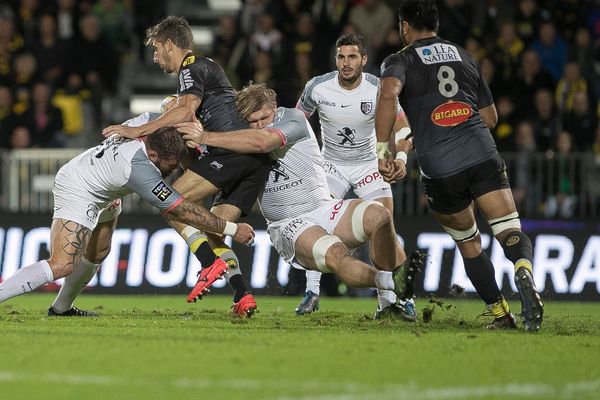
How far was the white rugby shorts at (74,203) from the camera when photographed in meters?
9.36

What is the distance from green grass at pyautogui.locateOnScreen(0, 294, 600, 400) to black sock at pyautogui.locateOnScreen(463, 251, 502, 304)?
0.88 feet

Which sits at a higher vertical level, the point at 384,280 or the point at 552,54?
the point at 552,54

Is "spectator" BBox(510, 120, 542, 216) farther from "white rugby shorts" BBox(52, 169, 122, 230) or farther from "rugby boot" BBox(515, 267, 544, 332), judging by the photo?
"white rugby shorts" BBox(52, 169, 122, 230)

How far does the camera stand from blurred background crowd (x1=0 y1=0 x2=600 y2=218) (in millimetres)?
15805

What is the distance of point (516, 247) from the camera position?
888 centimetres

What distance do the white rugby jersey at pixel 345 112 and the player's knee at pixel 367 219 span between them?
2020 millimetres

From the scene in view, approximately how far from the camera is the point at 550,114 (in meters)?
16.2

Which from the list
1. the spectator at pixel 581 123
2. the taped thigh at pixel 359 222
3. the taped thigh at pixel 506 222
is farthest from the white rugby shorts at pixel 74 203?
the spectator at pixel 581 123

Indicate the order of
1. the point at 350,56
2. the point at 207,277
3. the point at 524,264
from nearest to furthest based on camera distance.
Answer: the point at 524,264
the point at 207,277
the point at 350,56

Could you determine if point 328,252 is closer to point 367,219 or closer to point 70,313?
point 367,219

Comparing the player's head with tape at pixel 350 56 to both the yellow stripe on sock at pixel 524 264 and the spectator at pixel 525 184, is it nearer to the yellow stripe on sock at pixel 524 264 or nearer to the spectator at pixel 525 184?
the yellow stripe on sock at pixel 524 264

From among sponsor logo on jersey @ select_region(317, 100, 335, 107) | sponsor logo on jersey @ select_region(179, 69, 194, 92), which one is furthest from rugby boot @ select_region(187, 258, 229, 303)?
sponsor logo on jersey @ select_region(317, 100, 335, 107)

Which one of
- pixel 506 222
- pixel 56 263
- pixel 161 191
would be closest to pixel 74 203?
pixel 56 263

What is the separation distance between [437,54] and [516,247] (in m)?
1.59
